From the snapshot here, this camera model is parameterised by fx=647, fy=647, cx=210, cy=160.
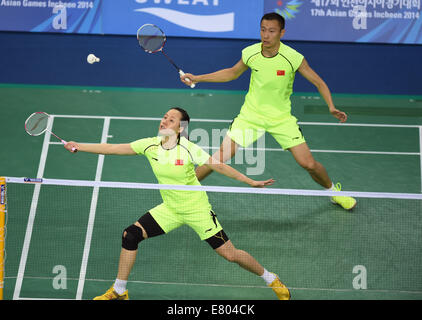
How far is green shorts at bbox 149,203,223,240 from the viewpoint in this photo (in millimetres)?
6051

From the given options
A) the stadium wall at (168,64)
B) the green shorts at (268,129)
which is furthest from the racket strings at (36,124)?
the stadium wall at (168,64)

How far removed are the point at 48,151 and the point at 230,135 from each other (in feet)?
9.65

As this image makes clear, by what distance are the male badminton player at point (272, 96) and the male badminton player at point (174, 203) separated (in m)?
1.25

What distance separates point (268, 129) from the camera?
744 centimetres

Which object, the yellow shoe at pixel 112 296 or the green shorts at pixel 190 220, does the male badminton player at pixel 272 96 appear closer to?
the green shorts at pixel 190 220

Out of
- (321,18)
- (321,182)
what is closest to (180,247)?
(321,182)

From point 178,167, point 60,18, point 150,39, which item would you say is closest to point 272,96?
point 150,39

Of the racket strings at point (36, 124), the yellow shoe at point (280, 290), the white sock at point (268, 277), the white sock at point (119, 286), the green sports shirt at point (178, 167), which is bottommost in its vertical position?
the white sock at point (119, 286)

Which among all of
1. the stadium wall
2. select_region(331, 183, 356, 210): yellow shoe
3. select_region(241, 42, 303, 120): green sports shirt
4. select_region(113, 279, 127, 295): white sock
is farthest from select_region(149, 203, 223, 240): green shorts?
the stadium wall

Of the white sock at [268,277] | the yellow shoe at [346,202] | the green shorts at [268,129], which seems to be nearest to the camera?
the white sock at [268,277]

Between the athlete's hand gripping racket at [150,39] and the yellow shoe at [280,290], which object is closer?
the yellow shoe at [280,290]

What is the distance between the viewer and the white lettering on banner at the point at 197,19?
10562mm
